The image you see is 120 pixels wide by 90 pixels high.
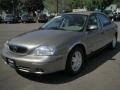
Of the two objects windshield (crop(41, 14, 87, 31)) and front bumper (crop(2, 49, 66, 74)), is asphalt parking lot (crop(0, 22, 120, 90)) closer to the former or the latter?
front bumper (crop(2, 49, 66, 74))

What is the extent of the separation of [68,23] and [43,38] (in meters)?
1.36

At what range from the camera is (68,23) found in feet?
21.1

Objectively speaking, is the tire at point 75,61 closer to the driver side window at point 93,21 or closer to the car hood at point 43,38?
the car hood at point 43,38

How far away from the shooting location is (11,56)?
5.23m

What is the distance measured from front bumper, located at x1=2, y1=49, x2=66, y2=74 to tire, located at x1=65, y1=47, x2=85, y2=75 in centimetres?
25

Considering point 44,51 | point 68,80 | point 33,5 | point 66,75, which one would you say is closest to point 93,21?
point 66,75

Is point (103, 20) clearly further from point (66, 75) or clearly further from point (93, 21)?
point (66, 75)

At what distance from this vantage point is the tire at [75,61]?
537 centimetres

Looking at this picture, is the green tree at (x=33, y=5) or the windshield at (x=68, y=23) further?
the green tree at (x=33, y=5)

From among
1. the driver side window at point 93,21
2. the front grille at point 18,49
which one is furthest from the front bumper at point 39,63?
the driver side window at point 93,21

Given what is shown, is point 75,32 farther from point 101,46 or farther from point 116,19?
point 116,19

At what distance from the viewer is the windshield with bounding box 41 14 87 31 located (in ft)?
20.3

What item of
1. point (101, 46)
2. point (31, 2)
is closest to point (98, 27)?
point (101, 46)

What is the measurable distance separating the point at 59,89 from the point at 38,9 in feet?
177
